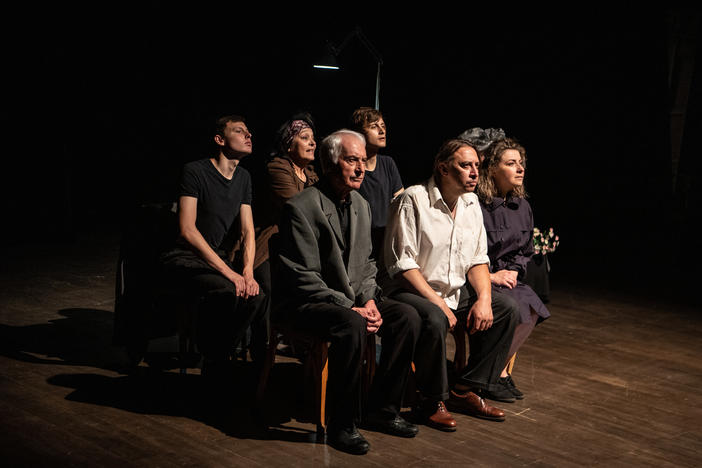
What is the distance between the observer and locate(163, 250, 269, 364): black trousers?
12.7ft

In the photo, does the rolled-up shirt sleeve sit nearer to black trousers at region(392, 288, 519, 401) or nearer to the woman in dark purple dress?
black trousers at region(392, 288, 519, 401)

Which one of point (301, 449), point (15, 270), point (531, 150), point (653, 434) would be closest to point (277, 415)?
point (301, 449)

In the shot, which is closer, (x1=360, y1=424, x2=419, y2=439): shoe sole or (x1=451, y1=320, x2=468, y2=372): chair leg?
(x1=360, y1=424, x2=419, y2=439): shoe sole

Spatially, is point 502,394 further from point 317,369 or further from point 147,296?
point 147,296

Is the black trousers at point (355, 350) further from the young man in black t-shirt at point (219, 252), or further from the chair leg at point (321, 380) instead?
the young man in black t-shirt at point (219, 252)

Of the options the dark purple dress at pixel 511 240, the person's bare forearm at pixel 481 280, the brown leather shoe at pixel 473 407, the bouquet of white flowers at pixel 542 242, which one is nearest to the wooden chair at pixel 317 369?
the brown leather shoe at pixel 473 407

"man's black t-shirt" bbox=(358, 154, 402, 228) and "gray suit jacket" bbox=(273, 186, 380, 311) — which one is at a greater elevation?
"man's black t-shirt" bbox=(358, 154, 402, 228)

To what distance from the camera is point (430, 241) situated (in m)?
3.65

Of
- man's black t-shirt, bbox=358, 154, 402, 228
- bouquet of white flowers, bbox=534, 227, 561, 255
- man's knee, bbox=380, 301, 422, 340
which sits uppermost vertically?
man's black t-shirt, bbox=358, 154, 402, 228

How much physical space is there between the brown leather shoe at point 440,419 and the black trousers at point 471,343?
2.5 inches

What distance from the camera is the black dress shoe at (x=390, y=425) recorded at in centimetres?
338

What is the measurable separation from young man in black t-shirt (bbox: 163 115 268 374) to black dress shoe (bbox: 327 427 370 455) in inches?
34.0

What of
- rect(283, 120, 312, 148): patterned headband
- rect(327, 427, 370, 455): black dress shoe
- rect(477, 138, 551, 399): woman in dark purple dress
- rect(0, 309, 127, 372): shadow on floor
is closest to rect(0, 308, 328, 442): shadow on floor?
rect(0, 309, 127, 372): shadow on floor

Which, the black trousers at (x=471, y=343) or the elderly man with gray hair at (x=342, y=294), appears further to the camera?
the black trousers at (x=471, y=343)
